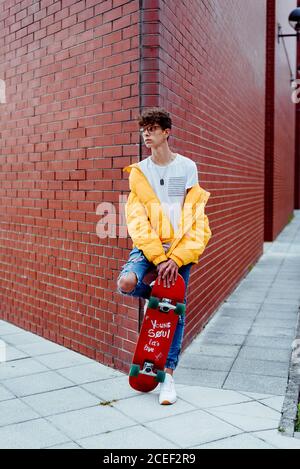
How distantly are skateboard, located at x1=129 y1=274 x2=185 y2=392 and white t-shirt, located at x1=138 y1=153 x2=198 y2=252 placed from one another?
320 mm

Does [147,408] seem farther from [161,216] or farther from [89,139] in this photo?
[89,139]

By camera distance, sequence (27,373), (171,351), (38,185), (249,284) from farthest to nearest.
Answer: (249,284) → (38,185) → (27,373) → (171,351)

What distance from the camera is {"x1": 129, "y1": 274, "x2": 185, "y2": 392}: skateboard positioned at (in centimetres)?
381

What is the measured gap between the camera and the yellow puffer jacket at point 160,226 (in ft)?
12.5

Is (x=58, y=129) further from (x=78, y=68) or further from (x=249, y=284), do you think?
(x=249, y=284)

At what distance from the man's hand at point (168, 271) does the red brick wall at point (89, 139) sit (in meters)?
0.71

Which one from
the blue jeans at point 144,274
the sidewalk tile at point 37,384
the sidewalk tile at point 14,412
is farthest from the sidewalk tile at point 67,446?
the blue jeans at point 144,274

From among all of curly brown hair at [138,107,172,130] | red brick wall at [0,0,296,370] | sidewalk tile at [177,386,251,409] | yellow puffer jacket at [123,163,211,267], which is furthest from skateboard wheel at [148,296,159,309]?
curly brown hair at [138,107,172,130]

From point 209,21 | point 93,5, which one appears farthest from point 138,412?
point 209,21

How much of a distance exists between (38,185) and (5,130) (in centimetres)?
92

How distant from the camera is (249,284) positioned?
880 centimetres

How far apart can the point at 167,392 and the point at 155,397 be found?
14cm
